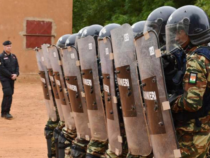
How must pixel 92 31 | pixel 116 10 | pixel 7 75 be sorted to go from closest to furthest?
pixel 92 31 → pixel 7 75 → pixel 116 10

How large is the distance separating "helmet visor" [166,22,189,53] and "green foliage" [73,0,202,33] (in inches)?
462

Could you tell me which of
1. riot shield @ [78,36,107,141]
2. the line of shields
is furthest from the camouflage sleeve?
riot shield @ [78,36,107,141]

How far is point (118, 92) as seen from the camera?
15.1ft

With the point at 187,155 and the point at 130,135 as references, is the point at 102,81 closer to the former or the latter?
the point at 130,135

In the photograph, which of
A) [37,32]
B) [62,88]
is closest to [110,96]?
[62,88]

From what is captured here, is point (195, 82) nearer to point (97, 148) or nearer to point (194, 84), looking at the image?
point (194, 84)

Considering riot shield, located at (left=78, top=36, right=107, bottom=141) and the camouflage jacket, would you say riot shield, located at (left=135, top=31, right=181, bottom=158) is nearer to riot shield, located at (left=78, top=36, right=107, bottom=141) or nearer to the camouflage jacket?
the camouflage jacket

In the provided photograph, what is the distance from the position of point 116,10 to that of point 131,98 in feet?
77.2

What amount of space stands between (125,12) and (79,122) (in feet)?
69.8

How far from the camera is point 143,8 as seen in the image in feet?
76.4

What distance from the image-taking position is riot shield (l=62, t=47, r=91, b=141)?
5.52 m

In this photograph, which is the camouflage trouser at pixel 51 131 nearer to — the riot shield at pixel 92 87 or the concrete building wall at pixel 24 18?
the riot shield at pixel 92 87

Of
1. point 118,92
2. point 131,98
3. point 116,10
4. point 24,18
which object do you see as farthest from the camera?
point 116,10

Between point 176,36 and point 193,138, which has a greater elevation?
point 176,36
